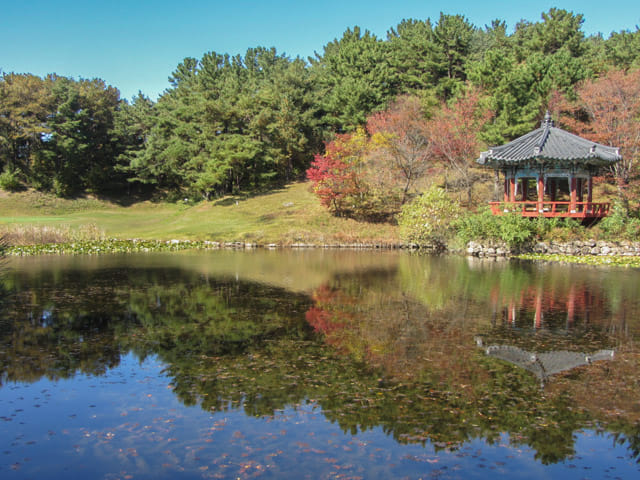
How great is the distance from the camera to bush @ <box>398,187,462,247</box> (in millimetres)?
31609

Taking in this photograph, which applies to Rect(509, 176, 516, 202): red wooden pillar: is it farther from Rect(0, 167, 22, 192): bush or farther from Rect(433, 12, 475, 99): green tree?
Rect(0, 167, 22, 192): bush

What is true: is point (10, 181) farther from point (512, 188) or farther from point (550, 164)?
point (550, 164)

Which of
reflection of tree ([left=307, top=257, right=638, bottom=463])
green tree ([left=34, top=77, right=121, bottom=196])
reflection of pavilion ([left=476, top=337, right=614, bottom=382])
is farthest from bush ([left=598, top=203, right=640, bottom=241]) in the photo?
green tree ([left=34, top=77, right=121, bottom=196])

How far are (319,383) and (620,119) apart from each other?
113 ft

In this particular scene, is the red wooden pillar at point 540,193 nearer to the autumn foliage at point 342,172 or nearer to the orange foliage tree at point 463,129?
the orange foliage tree at point 463,129

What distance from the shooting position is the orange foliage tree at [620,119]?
1336 inches

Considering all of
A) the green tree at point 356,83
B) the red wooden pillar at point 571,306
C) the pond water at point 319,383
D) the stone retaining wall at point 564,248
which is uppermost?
the green tree at point 356,83

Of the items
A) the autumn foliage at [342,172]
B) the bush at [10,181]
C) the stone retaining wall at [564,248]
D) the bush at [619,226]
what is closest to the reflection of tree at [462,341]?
the stone retaining wall at [564,248]

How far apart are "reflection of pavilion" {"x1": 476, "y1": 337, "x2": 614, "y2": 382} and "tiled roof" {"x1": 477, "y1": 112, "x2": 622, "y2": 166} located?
2209 cm

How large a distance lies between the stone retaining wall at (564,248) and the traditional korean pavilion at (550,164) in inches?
89.1

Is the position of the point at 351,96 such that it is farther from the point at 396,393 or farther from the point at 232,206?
the point at 396,393

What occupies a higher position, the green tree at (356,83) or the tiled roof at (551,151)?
the green tree at (356,83)

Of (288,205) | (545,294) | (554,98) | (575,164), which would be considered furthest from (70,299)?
(554,98)

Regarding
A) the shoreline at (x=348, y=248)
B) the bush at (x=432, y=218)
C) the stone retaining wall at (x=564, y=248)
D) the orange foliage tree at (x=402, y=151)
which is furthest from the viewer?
the orange foliage tree at (x=402, y=151)
